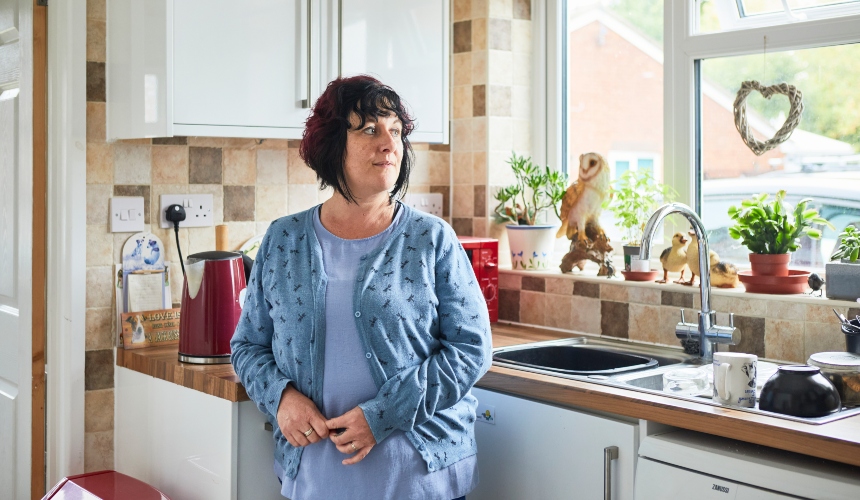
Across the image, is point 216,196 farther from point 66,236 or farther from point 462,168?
point 462,168

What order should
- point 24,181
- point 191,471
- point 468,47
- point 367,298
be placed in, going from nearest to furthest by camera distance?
point 367,298
point 191,471
point 24,181
point 468,47

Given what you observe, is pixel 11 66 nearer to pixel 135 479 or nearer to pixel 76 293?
pixel 76 293

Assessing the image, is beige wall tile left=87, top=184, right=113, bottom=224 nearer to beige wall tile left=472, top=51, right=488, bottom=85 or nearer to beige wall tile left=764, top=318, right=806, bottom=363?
beige wall tile left=472, top=51, right=488, bottom=85

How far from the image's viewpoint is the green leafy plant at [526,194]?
2.94 m

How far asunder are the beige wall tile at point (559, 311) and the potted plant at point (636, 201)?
9.0 inches

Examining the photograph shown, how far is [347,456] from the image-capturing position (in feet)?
6.05

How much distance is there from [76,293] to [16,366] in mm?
414

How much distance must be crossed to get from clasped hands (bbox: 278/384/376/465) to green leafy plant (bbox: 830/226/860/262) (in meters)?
1.23

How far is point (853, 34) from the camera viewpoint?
2.38 metres

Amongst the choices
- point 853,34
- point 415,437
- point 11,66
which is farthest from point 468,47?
point 415,437

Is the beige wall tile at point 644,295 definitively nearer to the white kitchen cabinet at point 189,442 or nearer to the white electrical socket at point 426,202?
the white electrical socket at point 426,202

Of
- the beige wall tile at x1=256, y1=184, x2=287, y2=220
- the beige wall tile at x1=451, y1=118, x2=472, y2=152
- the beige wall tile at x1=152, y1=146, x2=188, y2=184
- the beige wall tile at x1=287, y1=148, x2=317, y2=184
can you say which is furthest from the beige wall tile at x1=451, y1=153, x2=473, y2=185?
the beige wall tile at x1=152, y1=146, x2=188, y2=184

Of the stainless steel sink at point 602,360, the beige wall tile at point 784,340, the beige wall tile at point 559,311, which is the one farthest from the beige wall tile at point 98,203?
the beige wall tile at point 784,340

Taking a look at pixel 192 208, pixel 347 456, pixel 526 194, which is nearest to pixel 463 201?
pixel 526 194
